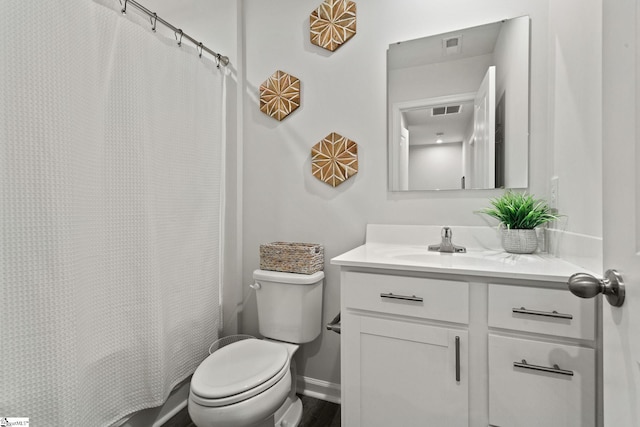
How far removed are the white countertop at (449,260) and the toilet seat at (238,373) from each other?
0.53 metres

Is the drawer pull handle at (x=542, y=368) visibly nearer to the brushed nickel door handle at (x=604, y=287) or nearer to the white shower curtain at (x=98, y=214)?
the brushed nickel door handle at (x=604, y=287)

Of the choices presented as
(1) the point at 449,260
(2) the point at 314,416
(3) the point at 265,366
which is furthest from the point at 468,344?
(2) the point at 314,416

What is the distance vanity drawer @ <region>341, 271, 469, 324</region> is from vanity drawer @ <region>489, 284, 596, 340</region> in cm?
10

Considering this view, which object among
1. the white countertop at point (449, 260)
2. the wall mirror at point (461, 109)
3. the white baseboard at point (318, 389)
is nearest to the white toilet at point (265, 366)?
the white baseboard at point (318, 389)

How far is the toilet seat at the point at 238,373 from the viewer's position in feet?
3.58

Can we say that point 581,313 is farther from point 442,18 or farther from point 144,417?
point 144,417

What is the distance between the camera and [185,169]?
1.58 m

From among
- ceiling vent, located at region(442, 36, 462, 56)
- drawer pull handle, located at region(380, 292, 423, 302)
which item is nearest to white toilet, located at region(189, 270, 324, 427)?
drawer pull handle, located at region(380, 292, 423, 302)

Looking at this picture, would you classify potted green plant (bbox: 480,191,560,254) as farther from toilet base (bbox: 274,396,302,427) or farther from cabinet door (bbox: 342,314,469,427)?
toilet base (bbox: 274,396,302,427)

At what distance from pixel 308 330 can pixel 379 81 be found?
4.64ft

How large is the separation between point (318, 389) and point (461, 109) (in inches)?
68.6

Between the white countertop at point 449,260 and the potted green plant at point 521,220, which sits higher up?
the potted green plant at point 521,220

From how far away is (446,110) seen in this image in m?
1.51

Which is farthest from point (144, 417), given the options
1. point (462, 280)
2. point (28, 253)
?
point (462, 280)
